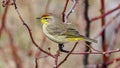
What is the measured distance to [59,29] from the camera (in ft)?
12.4

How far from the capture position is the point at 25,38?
27.2ft

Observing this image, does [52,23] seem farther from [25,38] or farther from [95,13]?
[95,13]

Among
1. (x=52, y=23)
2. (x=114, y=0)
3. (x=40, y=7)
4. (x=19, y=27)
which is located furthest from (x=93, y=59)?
(x=52, y=23)

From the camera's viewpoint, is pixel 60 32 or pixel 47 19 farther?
pixel 47 19

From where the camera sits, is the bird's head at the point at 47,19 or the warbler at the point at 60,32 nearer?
the warbler at the point at 60,32

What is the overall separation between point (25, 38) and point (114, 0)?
189 centimetres

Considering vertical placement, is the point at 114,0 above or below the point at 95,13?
above

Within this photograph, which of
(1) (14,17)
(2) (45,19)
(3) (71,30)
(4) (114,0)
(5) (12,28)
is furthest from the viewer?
→ (1) (14,17)

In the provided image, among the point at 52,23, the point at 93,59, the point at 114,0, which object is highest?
the point at 52,23

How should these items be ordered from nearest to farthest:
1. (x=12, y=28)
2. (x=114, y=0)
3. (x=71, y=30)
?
1. (x=71, y=30)
2. (x=114, y=0)
3. (x=12, y=28)

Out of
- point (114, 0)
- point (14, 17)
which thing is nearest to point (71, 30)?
point (114, 0)

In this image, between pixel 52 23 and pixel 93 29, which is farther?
pixel 93 29

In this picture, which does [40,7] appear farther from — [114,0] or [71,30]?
[71,30]

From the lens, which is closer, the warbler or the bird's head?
the warbler
